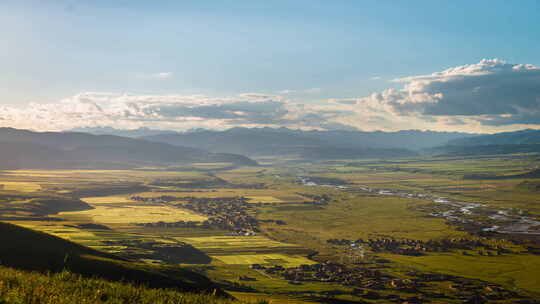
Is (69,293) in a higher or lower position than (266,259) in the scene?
higher

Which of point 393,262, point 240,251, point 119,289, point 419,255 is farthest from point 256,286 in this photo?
point 119,289

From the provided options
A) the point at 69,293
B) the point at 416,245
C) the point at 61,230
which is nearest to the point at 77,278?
the point at 69,293

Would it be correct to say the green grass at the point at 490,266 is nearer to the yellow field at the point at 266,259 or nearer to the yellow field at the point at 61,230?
the yellow field at the point at 266,259

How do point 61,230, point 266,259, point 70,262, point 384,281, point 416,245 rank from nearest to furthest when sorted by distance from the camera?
point 70,262
point 384,281
point 266,259
point 61,230
point 416,245

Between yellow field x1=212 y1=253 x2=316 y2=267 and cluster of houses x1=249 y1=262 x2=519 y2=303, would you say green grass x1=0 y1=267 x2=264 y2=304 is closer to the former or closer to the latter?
cluster of houses x1=249 y1=262 x2=519 y2=303

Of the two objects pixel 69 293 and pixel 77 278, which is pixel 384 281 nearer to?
pixel 77 278

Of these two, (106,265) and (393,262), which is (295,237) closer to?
(393,262)
